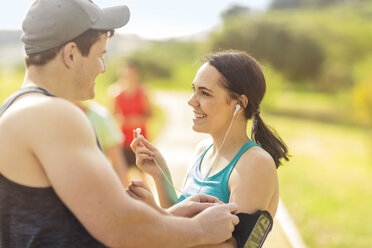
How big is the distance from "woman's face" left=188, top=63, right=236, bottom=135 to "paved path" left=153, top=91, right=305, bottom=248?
1.41 m

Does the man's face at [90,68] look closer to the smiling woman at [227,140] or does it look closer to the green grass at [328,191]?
the smiling woman at [227,140]

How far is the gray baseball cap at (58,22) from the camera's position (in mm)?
1954

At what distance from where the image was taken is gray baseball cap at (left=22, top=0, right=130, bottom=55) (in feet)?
6.41

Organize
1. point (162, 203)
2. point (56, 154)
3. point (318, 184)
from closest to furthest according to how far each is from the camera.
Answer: point (56, 154) < point (162, 203) < point (318, 184)

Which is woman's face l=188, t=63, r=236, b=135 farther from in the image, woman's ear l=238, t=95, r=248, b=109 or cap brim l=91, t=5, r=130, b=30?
cap brim l=91, t=5, r=130, b=30

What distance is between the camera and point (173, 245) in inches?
76.4

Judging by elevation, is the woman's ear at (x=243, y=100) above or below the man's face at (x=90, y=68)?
below

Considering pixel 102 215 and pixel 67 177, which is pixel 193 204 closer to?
pixel 102 215

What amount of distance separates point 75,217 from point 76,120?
38 cm

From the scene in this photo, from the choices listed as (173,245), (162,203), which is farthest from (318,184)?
(173,245)

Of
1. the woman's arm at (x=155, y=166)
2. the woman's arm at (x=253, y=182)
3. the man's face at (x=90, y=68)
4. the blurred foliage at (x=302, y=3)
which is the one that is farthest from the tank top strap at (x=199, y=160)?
the blurred foliage at (x=302, y=3)

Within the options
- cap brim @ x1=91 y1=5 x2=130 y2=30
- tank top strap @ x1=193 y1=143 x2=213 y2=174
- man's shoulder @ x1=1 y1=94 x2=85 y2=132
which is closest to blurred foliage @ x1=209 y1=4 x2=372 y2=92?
tank top strap @ x1=193 y1=143 x2=213 y2=174

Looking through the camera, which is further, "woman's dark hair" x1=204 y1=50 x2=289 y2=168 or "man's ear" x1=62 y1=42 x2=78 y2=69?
"woman's dark hair" x1=204 y1=50 x2=289 y2=168

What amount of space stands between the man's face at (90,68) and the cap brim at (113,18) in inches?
2.1
